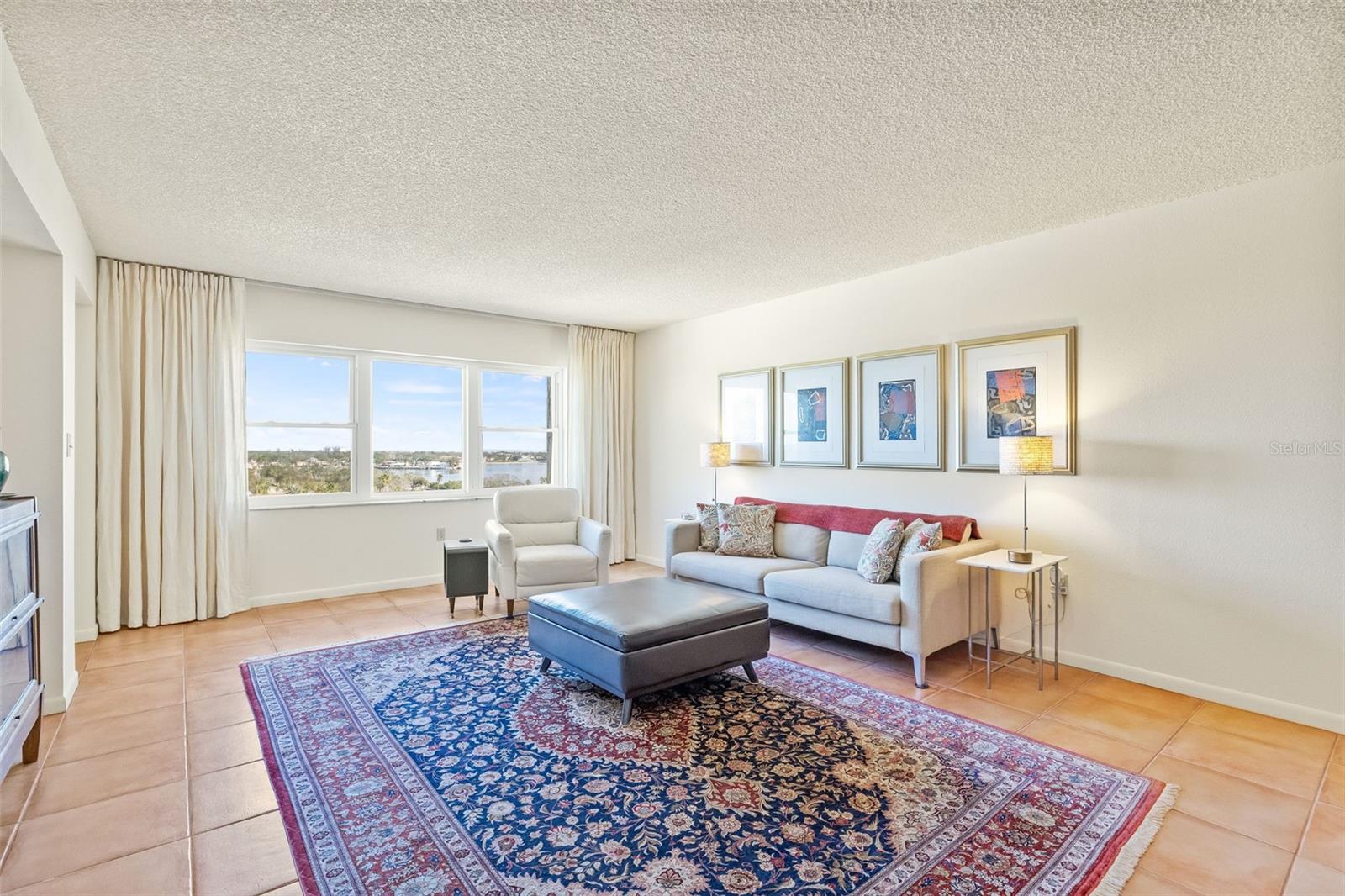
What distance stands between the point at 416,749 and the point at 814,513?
3043mm

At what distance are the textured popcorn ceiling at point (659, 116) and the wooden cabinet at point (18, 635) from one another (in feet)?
5.06

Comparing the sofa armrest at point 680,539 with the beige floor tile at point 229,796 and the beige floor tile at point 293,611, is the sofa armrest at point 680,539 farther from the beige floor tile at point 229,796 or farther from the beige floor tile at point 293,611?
the beige floor tile at point 229,796

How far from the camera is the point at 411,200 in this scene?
329 centimetres

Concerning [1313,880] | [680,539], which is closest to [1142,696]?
[1313,880]

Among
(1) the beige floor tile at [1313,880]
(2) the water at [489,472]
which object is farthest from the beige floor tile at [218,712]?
(1) the beige floor tile at [1313,880]

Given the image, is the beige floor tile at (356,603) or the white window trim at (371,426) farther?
the white window trim at (371,426)

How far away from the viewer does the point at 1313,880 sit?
1.83 metres

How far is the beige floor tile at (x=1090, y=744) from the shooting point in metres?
2.53

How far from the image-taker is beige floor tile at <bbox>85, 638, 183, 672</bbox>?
365 cm

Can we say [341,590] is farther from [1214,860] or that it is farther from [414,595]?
[1214,860]

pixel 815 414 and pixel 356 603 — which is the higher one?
pixel 815 414

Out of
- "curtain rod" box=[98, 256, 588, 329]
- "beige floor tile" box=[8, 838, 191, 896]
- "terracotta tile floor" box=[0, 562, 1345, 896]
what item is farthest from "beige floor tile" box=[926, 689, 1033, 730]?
"curtain rod" box=[98, 256, 588, 329]

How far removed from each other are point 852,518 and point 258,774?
3.55 metres

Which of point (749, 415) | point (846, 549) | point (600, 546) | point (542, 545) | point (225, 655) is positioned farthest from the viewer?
point (749, 415)
